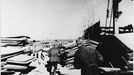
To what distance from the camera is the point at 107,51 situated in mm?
9266

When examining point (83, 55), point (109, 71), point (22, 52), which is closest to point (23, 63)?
point (22, 52)

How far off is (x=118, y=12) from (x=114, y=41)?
2315 millimetres

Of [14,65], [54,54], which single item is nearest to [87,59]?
[14,65]

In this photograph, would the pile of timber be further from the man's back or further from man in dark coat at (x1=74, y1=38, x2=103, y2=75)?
the man's back

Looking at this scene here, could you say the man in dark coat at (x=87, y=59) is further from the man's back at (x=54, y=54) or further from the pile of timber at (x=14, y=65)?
the man's back at (x=54, y=54)

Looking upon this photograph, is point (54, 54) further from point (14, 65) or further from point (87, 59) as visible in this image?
point (87, 59)

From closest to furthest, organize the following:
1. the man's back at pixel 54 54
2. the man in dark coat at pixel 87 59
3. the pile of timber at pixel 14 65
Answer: the man in dark coat at pixel 87 59
the pile of timber at pixel 14 65
the man's back at pixel 54 54

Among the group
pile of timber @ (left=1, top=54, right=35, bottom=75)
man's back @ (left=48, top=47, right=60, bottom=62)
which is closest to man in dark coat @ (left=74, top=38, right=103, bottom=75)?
pile of timber @ (left=1, top=54, right=35, bottom=75)

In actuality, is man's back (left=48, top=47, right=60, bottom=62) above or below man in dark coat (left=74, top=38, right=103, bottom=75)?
below

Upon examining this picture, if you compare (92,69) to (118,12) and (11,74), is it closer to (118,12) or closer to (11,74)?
(11,74)

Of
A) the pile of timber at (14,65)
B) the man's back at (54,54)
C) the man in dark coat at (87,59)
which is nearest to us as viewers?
the man in dark coat at (87,59)

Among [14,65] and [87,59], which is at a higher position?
[87,59]

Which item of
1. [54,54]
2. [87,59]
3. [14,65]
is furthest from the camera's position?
[54,54]

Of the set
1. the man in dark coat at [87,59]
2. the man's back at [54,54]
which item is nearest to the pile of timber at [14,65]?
the man in dark coat at [87,59]
